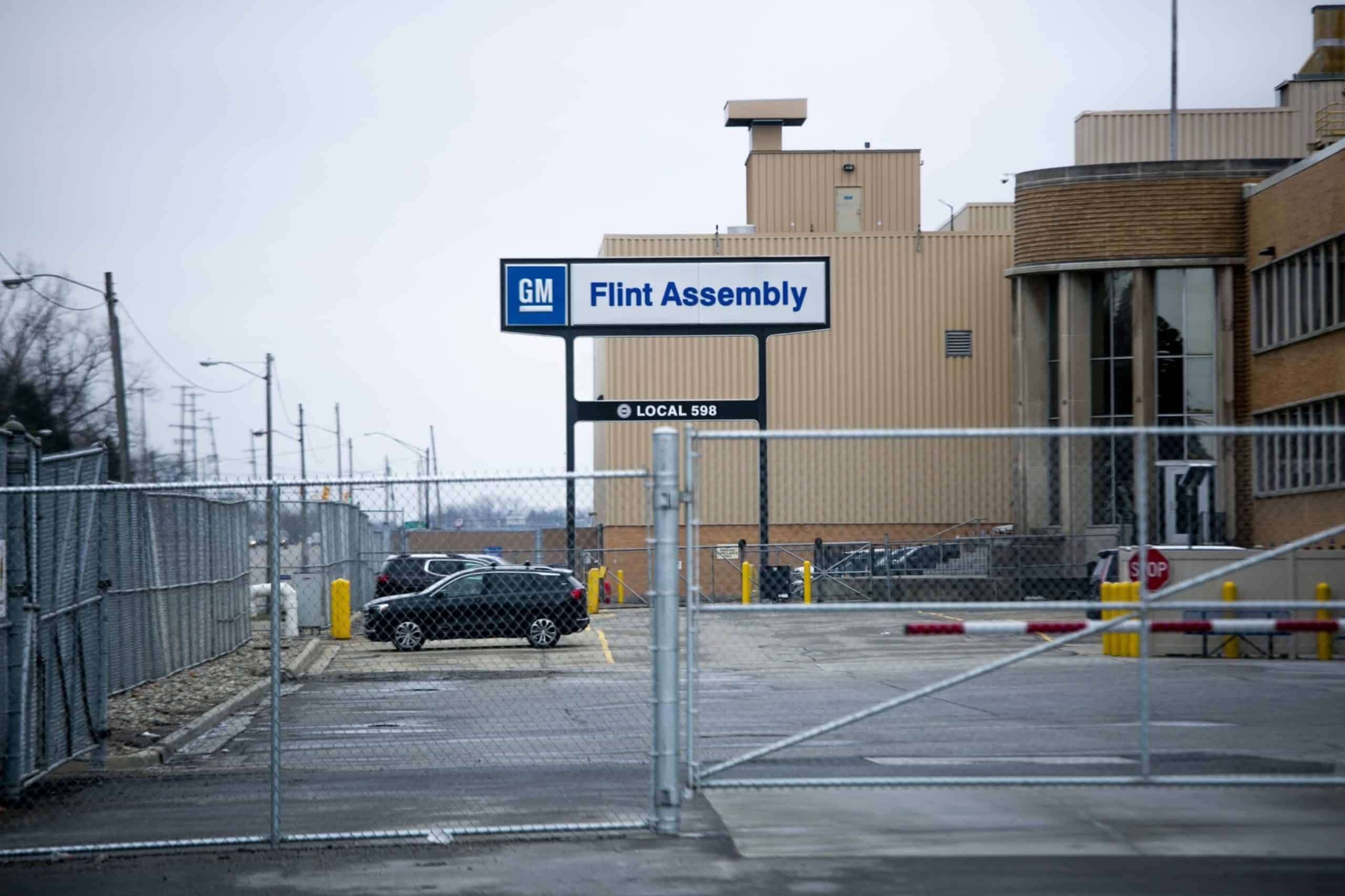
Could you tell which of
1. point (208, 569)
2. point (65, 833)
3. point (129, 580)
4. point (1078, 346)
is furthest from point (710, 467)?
point (65, 833)

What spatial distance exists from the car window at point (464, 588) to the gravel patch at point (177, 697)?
86.9 inches

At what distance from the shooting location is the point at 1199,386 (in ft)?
125

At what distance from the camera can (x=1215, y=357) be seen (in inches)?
1480

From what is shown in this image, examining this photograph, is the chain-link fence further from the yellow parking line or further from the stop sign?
the stop sign

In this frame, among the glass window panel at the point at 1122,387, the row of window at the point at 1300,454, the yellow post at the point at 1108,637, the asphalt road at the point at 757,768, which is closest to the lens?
the asphalt road at the point at 757,768

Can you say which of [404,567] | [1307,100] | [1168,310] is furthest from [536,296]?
[1307,100]

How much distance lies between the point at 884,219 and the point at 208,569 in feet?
127

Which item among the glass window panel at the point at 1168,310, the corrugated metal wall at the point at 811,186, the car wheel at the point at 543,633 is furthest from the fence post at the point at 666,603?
the corrugated metal wall at the point at 811,186

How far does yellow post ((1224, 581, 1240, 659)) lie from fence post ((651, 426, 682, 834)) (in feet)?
45.3

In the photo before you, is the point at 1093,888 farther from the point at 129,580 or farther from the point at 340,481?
the point at 129,580

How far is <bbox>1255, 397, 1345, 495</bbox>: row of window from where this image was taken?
96.2 ft

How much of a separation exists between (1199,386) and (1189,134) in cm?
1503

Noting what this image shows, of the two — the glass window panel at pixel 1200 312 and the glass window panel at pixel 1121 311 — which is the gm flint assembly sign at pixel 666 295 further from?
the glass window panel at pixel 1200 312

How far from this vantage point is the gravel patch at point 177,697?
13703 millimetres
